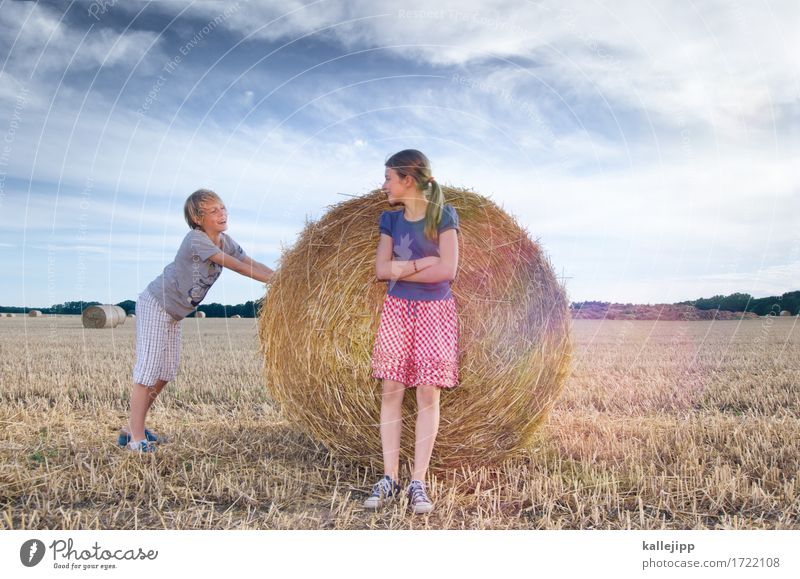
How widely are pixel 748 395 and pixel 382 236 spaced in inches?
158

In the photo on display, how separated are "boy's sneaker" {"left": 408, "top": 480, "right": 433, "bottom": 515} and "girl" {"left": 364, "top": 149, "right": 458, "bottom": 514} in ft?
0.07

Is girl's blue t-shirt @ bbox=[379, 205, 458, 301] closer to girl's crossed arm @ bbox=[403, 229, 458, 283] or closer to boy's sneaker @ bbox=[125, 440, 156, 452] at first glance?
girl's crossed arm @ bbox=[403, 229, 458, 283]

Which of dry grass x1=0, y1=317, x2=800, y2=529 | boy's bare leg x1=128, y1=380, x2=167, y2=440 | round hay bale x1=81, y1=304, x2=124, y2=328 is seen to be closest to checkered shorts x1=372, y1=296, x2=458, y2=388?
dry grass x1=0, y1=317, x2=800, y2=529

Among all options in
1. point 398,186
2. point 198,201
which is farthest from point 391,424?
point 198,201

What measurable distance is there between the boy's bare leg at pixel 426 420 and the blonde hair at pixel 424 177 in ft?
2.36

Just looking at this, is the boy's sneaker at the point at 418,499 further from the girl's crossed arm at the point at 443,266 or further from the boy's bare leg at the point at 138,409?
the boy's bare leg at the point at 138,409

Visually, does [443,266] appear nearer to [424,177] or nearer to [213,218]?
[424,177]

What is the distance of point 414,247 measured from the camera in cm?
313

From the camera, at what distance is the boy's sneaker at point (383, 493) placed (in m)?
2.96

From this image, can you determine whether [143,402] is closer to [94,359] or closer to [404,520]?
[404,520]

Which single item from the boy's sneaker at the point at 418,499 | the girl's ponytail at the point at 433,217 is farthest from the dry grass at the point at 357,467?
the girl's ponytail at the point at 433,217

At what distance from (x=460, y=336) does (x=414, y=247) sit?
1.98 ft

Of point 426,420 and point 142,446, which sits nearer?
point 426,420
